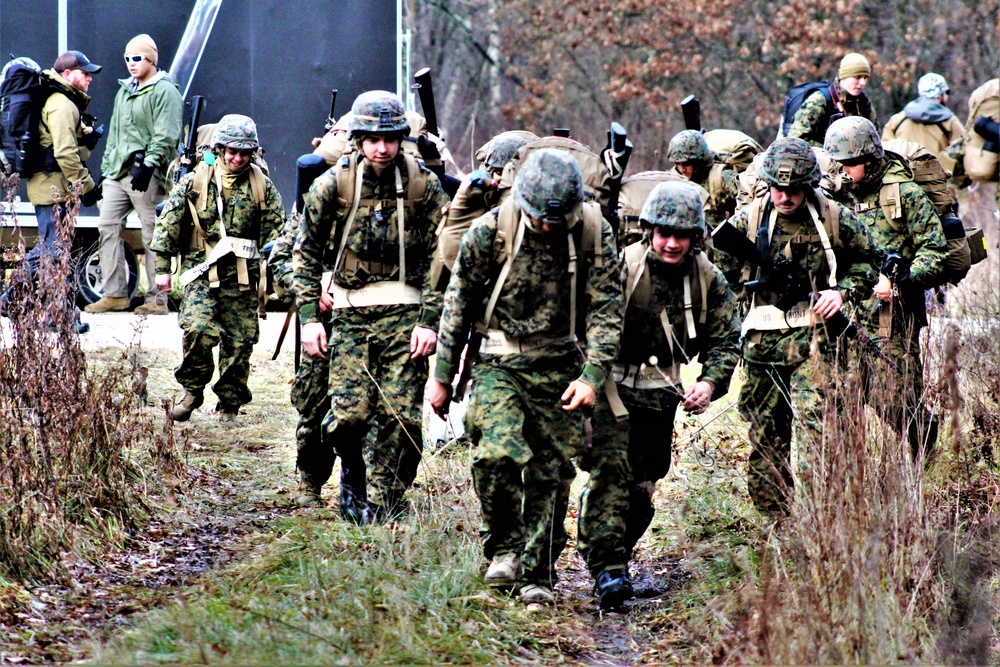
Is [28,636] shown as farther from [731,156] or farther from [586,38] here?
[586,38]

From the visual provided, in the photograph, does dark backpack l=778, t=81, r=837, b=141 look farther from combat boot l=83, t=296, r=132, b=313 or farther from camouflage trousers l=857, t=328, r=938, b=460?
combat boot l=83, t=296, r=132, b=313

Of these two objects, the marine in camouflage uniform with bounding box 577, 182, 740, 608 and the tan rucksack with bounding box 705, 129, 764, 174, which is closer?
the marine in camouflage uniform with bounding box 577, 182, 740, 608

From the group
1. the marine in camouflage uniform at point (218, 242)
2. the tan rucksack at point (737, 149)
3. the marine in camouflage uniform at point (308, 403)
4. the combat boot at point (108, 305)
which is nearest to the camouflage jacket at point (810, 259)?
the marine in camouflage uniform at point (308, 403)

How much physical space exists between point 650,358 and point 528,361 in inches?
26.9

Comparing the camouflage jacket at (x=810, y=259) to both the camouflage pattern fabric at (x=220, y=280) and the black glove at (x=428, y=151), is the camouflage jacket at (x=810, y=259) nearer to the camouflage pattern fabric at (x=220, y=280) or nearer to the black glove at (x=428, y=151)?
the black glove at (x=428, y=151)

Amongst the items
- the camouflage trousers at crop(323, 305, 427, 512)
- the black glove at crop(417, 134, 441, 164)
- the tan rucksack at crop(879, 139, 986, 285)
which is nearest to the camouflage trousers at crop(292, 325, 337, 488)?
the camouflage trousers at crop(323, 305, 427, 512)

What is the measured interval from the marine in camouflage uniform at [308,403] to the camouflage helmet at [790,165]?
2.53 m

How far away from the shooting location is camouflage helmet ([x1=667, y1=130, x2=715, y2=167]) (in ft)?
26.3

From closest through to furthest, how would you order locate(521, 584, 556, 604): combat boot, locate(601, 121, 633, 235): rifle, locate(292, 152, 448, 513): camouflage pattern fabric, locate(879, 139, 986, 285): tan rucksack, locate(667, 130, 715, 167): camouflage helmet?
locate(521, 584, 556, 604): combat boot, locate(601, 121, 633, 235): rifle, locate(292, 152, 448, 513): camouflage pattern fabric, locate(879, 139, 986, 285): tan rucksack, locate(667, 130, 715, 167): camouflage helmet

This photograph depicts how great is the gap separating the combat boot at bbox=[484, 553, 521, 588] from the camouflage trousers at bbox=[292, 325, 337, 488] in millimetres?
1817

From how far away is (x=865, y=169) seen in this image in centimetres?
766

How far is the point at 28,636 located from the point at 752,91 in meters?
23.5

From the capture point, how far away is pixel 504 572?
19.2 feet

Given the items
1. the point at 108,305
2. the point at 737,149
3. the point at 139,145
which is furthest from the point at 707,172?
the point at 108,305
